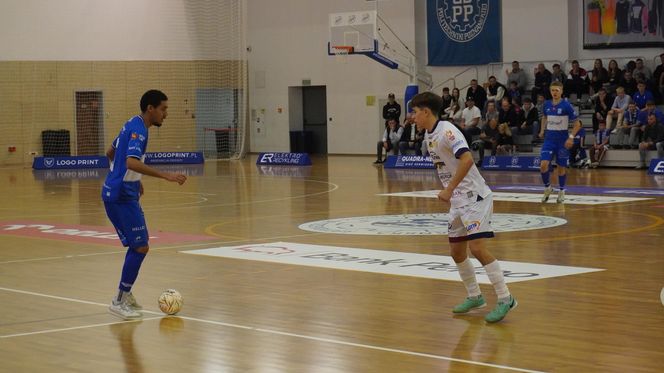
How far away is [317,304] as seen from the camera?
33.3 feet

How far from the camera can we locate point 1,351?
324 inches

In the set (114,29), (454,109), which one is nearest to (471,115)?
(454,109)

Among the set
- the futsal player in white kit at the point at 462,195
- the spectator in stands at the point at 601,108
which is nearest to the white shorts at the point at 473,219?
the futsal player in white kit at the point at 462,195

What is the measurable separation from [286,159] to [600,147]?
11599mm

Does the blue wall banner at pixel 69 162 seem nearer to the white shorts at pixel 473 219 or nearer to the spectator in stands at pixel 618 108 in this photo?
the spectator in stands at pixel 618 108

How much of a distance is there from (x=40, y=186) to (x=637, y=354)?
22921mm

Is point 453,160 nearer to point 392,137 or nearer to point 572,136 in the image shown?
point 572,136

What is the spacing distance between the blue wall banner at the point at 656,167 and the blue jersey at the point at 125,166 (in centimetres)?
2063

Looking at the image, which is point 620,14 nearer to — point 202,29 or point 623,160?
point 623,160

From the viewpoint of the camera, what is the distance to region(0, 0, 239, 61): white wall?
38875 millimetres

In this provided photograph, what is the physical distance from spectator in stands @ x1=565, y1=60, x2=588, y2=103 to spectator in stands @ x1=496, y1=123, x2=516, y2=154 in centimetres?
240

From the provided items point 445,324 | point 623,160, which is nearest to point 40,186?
point 623,160

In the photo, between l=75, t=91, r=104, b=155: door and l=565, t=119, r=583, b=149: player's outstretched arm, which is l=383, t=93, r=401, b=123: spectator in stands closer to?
l=75, t=91, r=104, b=155: door

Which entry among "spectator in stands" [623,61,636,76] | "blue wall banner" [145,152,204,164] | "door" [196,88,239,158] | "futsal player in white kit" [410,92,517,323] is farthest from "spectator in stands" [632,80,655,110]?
"futsal player in white kit" [410,92,517,323]
